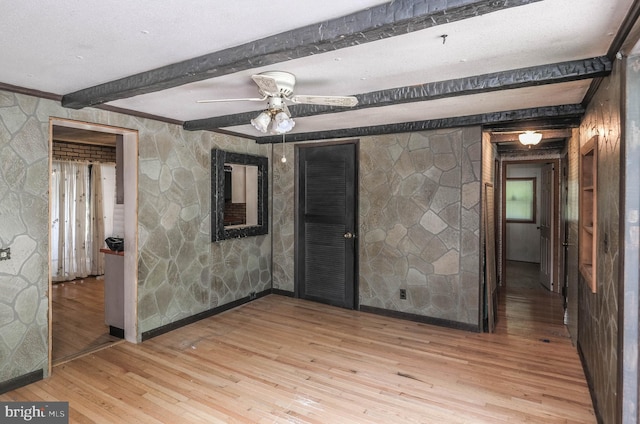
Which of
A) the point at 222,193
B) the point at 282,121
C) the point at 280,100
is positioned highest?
the point at 280,100

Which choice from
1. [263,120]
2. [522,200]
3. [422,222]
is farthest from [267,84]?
[522,200]

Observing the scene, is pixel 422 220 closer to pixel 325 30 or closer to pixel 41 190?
pixel 325 30

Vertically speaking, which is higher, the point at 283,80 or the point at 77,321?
the point at 283,80

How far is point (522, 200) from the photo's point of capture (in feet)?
27.4

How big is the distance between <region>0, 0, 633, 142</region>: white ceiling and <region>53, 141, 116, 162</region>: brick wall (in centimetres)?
361

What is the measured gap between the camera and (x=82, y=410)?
2.51 meters

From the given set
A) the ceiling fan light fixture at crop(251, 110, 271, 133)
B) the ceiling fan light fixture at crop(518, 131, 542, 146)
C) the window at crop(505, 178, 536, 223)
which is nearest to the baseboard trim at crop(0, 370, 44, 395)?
the ceiling fan light fixture at crop(251, 110, 271, 133)

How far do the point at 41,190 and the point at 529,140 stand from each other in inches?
201

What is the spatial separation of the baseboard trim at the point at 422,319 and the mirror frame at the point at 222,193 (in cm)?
188

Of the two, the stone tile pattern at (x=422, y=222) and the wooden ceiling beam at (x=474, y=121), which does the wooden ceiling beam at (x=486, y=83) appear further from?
the stone tile pattern at (x=422, y=222)

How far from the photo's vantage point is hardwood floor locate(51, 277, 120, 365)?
3.51 m

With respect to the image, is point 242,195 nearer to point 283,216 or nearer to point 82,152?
point 283,216

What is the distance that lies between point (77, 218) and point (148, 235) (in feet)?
10.7

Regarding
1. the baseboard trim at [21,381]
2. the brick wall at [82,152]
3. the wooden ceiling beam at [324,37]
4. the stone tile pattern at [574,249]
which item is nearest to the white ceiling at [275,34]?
the wooden ceiling beam at [324,37]
